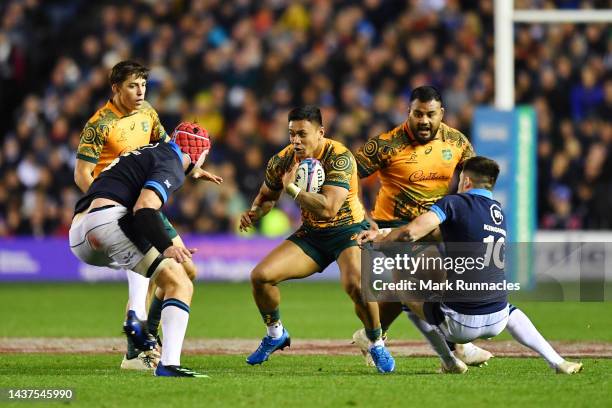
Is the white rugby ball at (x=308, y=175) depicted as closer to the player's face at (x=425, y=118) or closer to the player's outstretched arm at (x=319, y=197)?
the player's outstretched arm at (x=319, y=197)

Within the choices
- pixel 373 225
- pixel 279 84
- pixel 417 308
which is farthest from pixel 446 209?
pixel 279 84

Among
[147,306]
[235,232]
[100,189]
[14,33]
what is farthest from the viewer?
[14,33]

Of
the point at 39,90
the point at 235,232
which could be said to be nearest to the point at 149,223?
the point at 235,232

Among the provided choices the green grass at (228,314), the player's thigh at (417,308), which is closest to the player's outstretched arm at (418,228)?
the player's thigh at (417,308)

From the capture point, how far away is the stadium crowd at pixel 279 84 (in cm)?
2191

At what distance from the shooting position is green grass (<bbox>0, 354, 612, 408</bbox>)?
7688 millimetres

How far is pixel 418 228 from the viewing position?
8531 millimetres

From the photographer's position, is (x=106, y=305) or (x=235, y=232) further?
(x=235, y=232)

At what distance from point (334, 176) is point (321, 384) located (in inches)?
80.1

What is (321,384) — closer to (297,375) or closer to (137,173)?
(297,375)

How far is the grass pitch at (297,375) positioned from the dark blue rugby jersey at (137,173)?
4.62 feet

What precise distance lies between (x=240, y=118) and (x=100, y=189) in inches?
547

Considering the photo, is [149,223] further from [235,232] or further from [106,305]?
[235,232]

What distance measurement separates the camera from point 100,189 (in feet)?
30.5
